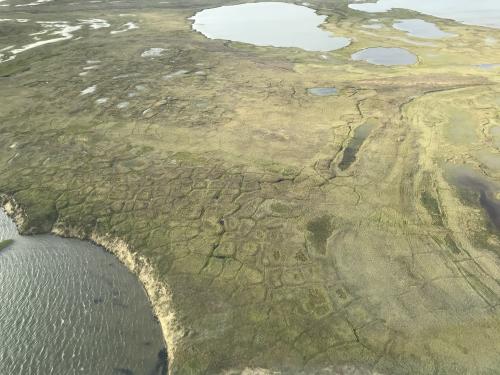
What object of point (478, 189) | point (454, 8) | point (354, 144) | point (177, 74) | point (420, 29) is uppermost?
point (454, 8)

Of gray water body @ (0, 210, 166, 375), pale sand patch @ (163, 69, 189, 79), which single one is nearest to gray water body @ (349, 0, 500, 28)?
pale sand patch @ (163, 69, 189, 79)

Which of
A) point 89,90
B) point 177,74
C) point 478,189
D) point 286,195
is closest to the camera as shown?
point 286,195

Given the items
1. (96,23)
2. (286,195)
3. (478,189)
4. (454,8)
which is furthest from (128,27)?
(454,8)

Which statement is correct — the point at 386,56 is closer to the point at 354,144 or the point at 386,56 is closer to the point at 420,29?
the point at 420,29

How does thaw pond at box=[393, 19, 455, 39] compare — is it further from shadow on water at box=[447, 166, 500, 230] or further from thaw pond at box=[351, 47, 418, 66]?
shadow on water at box=[447, 166, 500, 230]

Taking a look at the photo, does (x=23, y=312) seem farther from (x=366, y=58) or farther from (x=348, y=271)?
(x=366, y=58)

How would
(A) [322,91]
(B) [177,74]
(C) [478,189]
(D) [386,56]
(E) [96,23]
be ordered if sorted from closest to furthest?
(C) [478,189]
(A) [322,91]
(B) [177,74]
(D) [386,56]
(E) [96,23]

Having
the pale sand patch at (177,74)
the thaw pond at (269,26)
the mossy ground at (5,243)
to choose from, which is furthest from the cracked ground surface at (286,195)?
the thaw pond at (269,26)

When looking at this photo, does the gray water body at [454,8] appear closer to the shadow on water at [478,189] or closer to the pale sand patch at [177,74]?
the pale sand patch at [177,74]
